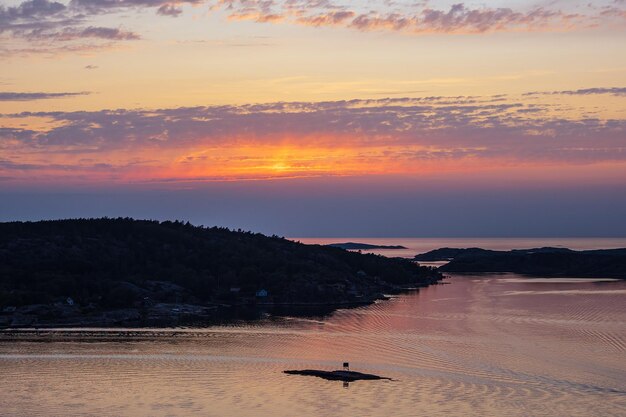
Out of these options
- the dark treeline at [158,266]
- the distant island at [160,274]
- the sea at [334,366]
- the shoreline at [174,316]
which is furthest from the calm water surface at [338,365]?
the dark treeline at [158,266]

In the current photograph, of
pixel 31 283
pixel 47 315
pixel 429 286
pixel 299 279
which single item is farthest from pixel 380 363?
pixel 429 286

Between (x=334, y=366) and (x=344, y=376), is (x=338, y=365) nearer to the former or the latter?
(x=334, y=366)

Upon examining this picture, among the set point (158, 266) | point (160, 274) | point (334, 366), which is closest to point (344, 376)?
point (334, 366)

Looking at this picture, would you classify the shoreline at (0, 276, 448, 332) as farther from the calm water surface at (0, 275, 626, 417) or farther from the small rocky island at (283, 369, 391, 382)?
the small rocky island at (283, 369, 391, 382)

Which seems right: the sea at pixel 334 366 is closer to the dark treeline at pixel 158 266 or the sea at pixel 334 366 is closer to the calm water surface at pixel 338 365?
the calm water surface at pixel 338 365

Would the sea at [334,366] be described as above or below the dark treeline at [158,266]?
below

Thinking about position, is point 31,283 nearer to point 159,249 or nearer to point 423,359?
point 159,249
